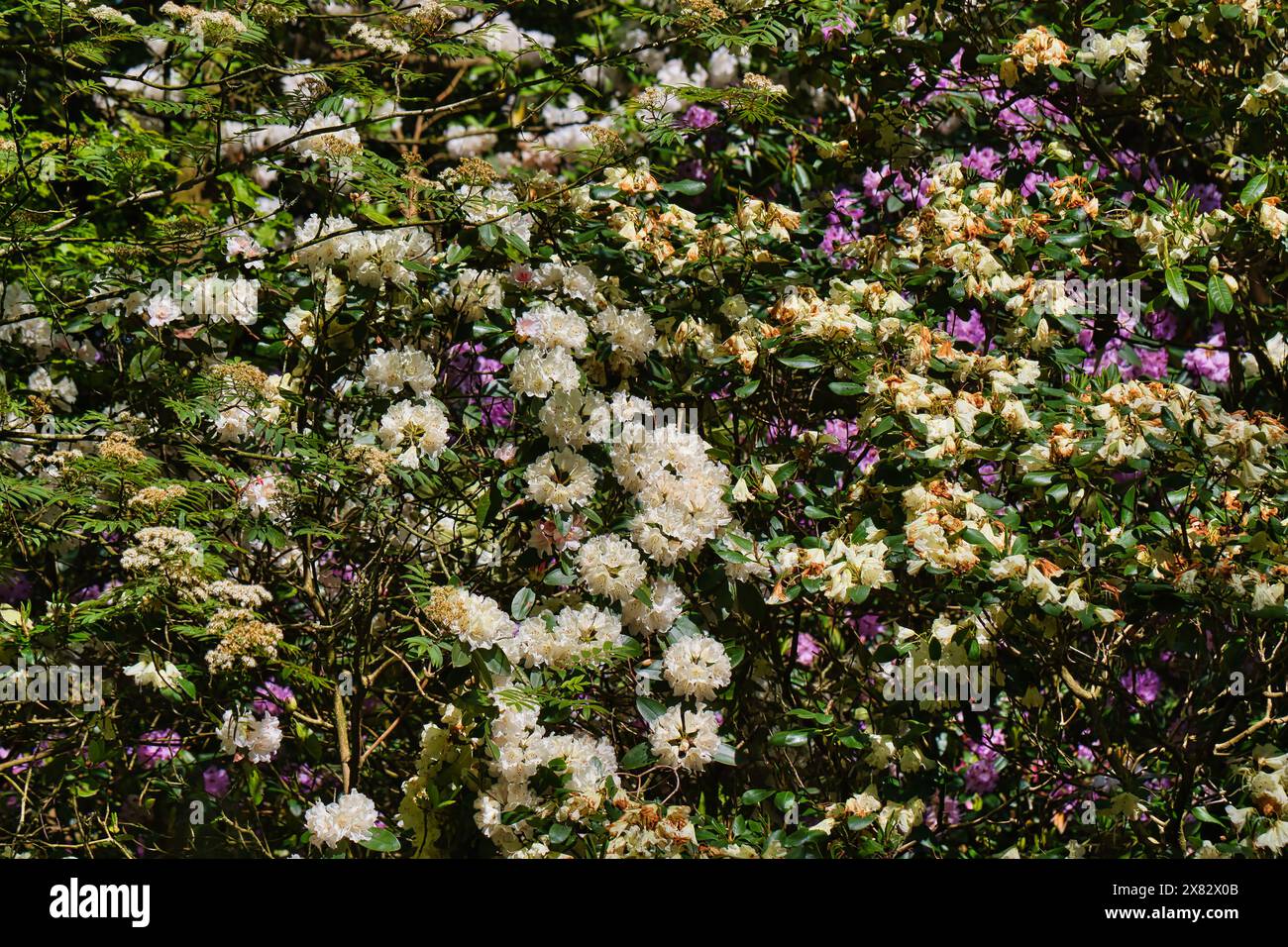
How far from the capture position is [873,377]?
2516 millimetres

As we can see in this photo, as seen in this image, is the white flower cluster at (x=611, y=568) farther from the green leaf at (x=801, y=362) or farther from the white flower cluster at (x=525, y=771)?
the green leaf at (x=801, y=362)

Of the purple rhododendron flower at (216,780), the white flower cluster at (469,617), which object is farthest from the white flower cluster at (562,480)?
the purple rhododendron flower at (216,780)

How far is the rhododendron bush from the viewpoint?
7.58 ft

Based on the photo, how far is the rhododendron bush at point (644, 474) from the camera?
2311 mm

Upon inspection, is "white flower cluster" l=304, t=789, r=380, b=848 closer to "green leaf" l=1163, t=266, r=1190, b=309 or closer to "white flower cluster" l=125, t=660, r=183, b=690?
"white flower cluster" l=125, t=660, r=183, b=690

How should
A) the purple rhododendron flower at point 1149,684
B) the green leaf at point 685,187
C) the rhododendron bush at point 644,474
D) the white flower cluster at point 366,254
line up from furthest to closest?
1. the purple rhododendron flower at point 1149,684
2. the green leaf at point 685,187
3. the white flower cluster at point 366,254
4. the rhododendron bush at point 644,474

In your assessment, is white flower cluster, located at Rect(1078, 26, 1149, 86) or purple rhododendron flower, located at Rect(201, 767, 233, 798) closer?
white flower cluster, located at Rect(1078, 26, 1149, 86)

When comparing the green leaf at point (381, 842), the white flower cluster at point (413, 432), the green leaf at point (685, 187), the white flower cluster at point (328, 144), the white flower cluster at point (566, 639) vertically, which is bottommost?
the green leaf at point (381, 842)

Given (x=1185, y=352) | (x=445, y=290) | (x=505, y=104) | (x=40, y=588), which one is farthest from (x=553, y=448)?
(x=505, y=104)

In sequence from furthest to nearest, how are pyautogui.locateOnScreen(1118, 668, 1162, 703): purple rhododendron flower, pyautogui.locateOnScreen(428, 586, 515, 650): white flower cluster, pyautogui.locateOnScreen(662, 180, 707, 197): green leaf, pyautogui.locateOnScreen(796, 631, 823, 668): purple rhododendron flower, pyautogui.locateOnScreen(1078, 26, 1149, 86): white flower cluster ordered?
1. pyautogui.locateOnScreen(1118, 668, 1162, 703): purple rhododendron flower
2. pyautogui.locateOnScreen(796, 631, 823, 668): purple rhododendron flower
3. pyautogui.locateOnScreen(662, 180, 707, 197): green leaf
4. pyautogui.locateOnScreen(1078, 26, 1149, 86): white flower cluster
5. pyautogui.locateOnScreen(428, 586, 515, 650): white flower cluster

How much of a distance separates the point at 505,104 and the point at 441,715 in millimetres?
3259

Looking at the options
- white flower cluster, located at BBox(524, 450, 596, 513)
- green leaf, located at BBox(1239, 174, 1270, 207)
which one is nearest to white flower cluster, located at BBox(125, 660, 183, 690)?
white flower cluster, located at BBox(524, 450, 596, 513)

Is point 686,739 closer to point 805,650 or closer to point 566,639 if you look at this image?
point 566,639

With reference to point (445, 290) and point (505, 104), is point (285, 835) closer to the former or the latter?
point (445, 290)
